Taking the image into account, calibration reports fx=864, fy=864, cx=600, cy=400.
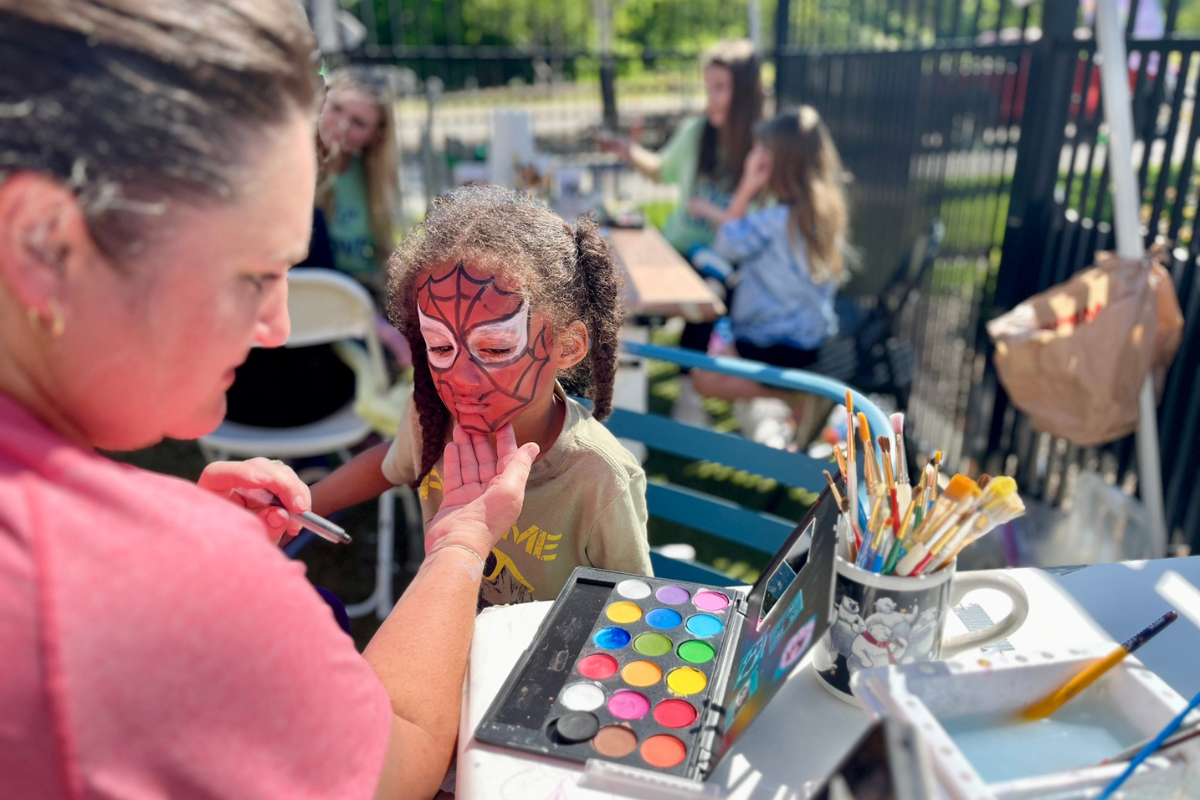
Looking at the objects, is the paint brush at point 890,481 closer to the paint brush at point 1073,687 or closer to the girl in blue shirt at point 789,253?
the paint brush at point 1073,687

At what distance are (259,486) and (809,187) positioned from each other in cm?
262

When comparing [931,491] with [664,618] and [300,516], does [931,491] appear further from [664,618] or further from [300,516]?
[300,516]

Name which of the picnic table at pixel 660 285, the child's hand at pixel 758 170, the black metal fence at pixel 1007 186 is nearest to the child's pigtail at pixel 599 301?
the picnic table at pixel 660 285

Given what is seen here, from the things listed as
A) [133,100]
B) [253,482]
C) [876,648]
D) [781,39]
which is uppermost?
[781,39]

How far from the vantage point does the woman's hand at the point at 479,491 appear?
3.15 feet

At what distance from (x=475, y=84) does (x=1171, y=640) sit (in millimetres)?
9385

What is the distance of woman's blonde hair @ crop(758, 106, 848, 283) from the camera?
3.19 meters

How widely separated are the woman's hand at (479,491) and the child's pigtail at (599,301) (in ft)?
0.75

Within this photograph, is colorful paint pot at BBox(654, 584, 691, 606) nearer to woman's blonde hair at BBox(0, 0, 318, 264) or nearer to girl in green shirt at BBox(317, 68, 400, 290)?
woman's blonde hair at BBox(0, 0, 318, 264)

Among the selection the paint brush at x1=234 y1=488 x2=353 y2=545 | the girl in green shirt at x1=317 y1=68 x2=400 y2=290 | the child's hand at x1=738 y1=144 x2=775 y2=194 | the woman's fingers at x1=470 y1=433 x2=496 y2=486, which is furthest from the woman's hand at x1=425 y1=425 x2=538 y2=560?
the child's hand at x1=738 y1=144 x2=775 y2=194

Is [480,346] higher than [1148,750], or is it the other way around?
[480,346]

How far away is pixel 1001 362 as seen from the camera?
2391 millimetres

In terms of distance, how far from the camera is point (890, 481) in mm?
852

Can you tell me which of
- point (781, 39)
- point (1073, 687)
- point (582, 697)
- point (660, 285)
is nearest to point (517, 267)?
point (582, 697)
